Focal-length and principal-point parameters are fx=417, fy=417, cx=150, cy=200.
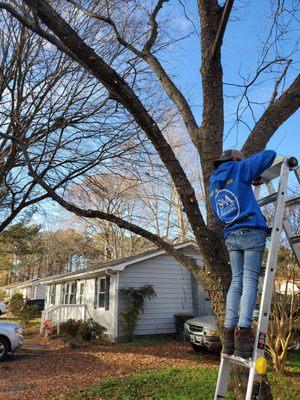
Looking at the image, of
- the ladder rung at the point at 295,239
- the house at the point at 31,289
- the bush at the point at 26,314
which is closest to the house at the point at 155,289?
the bush at the point at 26,314

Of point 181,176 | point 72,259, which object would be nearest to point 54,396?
point 181,176

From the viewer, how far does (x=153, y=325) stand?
17.2m

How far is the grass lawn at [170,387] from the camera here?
24.1 feet

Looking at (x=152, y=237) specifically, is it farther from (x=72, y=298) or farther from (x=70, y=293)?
(x=70, y=293)

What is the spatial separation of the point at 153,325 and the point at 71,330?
11.0 ft

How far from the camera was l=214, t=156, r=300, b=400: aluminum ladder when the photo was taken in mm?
2762

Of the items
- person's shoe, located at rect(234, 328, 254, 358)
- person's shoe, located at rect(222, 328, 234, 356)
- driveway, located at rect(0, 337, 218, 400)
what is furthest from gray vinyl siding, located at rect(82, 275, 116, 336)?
person's shoe, located at rect(234, 328, 254, 358)

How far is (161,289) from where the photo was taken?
58.6 feet

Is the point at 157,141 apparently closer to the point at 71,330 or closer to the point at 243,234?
the point at 243,234

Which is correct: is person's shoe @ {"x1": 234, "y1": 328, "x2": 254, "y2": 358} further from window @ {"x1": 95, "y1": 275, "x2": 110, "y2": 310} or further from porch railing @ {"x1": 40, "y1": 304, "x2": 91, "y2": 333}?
porch railing @ {"x1": 40, "y1": 304, "x2": 91, "y2": 333}

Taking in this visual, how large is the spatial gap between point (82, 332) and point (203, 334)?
5.80 metres

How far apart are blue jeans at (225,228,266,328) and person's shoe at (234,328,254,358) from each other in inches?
1.7

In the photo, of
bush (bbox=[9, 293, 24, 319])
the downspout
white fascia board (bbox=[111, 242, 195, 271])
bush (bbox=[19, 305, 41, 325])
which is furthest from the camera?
bush (bbox=[9, 293, 24, 319])

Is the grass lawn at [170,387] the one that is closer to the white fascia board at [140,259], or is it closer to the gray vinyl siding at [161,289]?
the white fascia board at [140,259]
